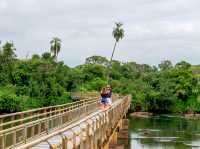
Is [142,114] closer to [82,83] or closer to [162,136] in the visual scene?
[82,83]

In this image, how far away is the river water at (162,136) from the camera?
60534 millimetres

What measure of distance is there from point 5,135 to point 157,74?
117 meters

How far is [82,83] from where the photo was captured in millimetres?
117812

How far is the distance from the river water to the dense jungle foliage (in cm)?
1417

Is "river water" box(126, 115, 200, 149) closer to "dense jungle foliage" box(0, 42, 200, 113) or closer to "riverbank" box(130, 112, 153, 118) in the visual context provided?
"dense jungle foliage" box(0, 42, 200, 113)

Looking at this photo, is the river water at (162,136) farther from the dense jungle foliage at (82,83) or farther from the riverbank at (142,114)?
the riverbank at (142,114)

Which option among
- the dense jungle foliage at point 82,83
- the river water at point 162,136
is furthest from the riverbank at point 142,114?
the river water at point 162,136

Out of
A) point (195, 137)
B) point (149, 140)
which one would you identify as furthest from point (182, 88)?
point (149, 140)

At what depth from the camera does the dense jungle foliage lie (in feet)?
276

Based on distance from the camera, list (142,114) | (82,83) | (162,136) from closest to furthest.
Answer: (162,136)
(142,114)
(82,83)

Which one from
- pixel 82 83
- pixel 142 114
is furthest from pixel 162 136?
pixel 82 83

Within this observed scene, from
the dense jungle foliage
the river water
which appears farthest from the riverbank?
the river water

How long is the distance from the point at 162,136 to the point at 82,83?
158 ft

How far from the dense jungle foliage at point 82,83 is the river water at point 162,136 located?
14.2 m
